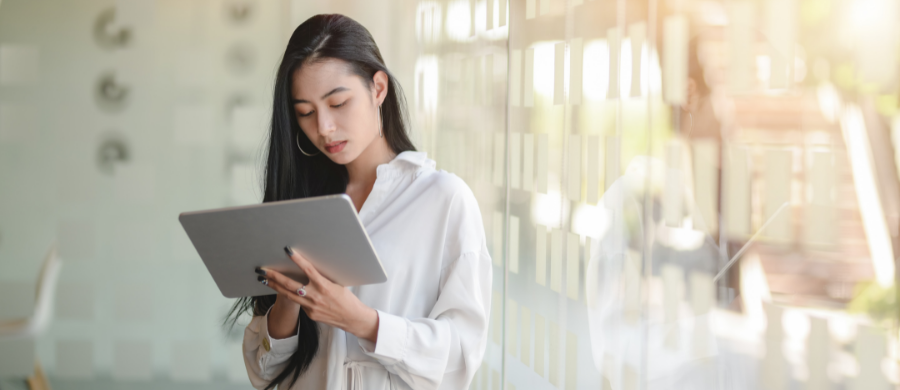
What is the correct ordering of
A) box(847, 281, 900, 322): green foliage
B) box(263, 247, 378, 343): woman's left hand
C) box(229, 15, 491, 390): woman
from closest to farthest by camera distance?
box(847, 281, 900, 322): green foliage, box(263, 247, 378, 343): woman's left hand, box(229, 15, 491, 390): woman

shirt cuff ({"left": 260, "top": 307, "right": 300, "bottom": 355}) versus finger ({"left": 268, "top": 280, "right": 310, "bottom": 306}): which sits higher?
finger ({"left": 268, "top": 280, "right": 310, "bottom": 306})

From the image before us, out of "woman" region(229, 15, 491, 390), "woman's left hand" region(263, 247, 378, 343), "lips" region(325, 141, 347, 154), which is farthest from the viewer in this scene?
"lips" region(325, 141, 347, 154)

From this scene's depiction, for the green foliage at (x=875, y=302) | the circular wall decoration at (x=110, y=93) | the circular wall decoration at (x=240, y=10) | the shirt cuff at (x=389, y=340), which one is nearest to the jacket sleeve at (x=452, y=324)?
the shirt cuff at (x=389, y=340)

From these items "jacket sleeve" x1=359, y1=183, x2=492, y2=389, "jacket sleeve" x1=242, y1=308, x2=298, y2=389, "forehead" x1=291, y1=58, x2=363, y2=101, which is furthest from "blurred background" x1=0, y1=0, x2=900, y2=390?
"jacket sleeve" x1=242, y1=308, x2=298, y2=389

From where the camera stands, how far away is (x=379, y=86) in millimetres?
1276

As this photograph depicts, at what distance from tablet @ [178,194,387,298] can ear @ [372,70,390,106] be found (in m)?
0.40

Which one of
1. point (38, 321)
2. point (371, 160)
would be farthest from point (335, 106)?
point (38, 321)

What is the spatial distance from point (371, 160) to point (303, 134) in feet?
0.53

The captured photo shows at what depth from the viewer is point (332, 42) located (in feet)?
3.97

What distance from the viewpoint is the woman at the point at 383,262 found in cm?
113

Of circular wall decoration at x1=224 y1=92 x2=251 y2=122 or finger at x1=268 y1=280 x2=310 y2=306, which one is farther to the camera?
circular wall decoration at x1=224 y1=92 x2=251 y2=122

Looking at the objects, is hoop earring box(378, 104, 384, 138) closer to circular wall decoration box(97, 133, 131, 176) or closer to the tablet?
the tablet

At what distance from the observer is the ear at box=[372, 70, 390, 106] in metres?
1.27

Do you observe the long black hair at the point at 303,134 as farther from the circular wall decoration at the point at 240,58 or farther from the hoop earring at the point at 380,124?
the circular wall decoration at the point at 240,58
